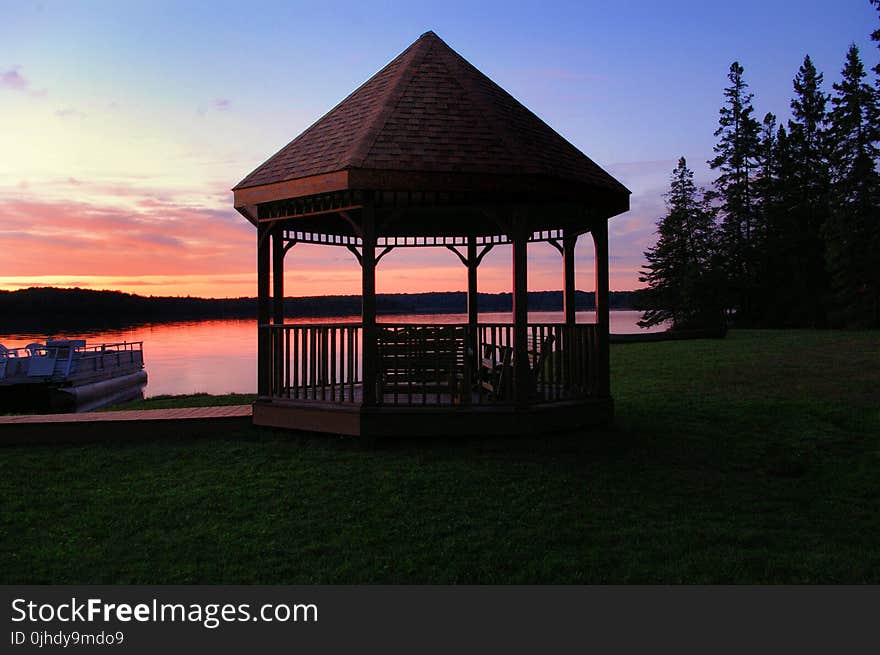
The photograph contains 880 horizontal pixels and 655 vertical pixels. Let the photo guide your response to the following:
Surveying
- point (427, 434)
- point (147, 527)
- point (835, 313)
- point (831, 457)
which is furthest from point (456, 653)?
point (835, 313)

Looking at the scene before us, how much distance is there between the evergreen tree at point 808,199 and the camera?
42.2m

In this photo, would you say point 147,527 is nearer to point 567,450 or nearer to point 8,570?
point 8,570

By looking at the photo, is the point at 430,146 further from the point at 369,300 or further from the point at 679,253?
the point at 679,253

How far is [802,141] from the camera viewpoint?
4669 cm

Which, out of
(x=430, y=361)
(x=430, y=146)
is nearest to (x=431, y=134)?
(x=430, y=146)

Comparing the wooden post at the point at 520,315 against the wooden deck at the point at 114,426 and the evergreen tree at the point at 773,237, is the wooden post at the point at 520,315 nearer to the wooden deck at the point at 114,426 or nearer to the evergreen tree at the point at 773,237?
the wooden deck at the point at 114,426

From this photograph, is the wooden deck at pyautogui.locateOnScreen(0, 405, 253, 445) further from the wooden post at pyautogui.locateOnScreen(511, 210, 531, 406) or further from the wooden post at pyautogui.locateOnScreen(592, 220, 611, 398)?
the wooden post at pyautogui.locateOnScreen(592, 220, 611, 398)

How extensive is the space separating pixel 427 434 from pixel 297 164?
419 centimetres

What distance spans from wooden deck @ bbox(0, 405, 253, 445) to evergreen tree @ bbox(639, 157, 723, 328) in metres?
39.1

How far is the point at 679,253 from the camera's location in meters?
48.4

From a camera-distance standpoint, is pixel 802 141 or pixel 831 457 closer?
pixel 831 457

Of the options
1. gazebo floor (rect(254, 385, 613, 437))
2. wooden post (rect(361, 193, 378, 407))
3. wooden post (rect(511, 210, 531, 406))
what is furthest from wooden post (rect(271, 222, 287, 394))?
wooden post (rect(511, 210, 531, 406))

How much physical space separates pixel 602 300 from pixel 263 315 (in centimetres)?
519

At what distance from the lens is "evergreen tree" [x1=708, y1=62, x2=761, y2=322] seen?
45.4 metres
